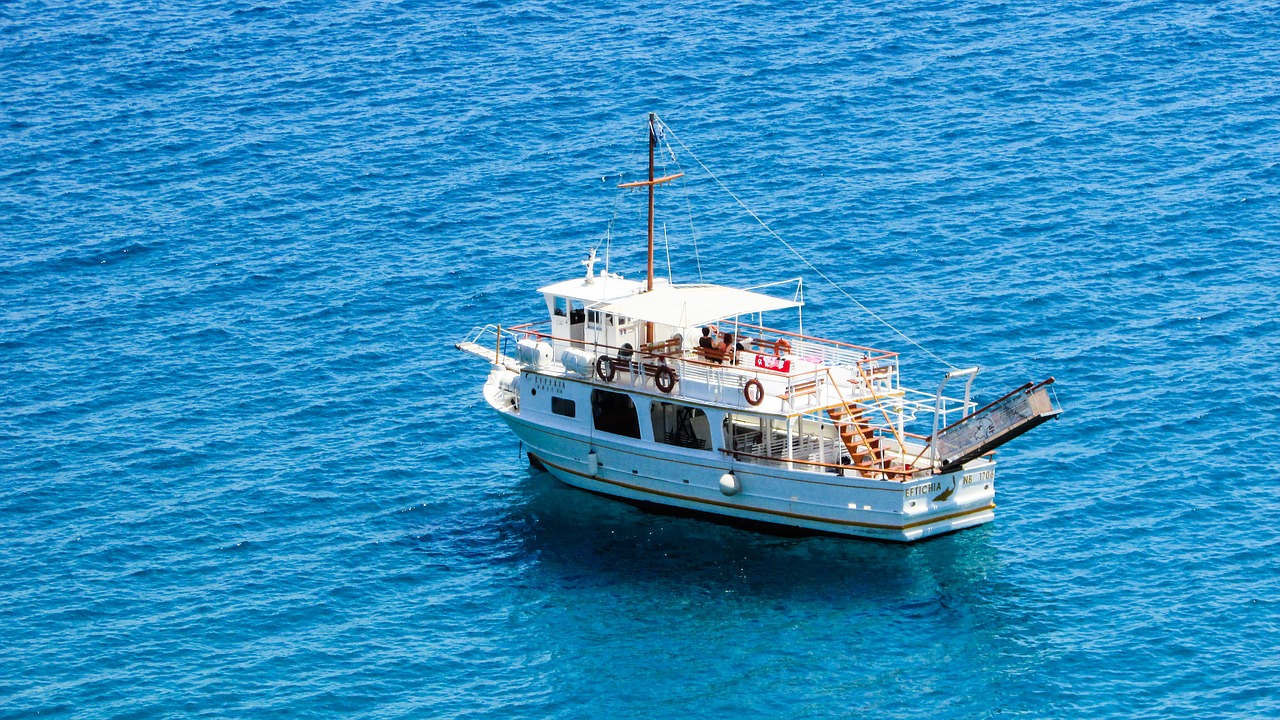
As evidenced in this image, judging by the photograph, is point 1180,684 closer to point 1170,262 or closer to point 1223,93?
point 1170,262

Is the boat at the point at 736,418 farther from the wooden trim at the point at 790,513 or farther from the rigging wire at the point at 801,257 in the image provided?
the rigging wire at the point at 801,257

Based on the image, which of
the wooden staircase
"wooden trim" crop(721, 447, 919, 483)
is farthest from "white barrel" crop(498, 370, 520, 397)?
the wooden staircase

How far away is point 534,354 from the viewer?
65125mm

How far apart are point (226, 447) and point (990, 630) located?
98.7ft

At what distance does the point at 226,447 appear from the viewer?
68.4 meters

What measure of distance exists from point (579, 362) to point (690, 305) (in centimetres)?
454

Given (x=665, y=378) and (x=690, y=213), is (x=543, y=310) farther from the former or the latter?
(x=665, y=378)

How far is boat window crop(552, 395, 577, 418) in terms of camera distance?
64.8m

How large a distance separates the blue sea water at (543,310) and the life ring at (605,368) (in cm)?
480

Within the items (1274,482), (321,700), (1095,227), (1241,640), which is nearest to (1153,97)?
(1095,227)

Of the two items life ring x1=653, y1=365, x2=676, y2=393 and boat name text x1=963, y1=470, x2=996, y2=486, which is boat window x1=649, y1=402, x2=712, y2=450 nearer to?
life ring x1=653, y1=365, x2=676, y2=393

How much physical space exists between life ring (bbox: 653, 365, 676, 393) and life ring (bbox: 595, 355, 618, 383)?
75.1 inches

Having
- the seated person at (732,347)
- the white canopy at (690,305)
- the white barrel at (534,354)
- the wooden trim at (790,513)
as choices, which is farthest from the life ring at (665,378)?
the white barrel at (534,354)

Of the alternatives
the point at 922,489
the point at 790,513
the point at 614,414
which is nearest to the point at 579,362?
the point at 614,414
